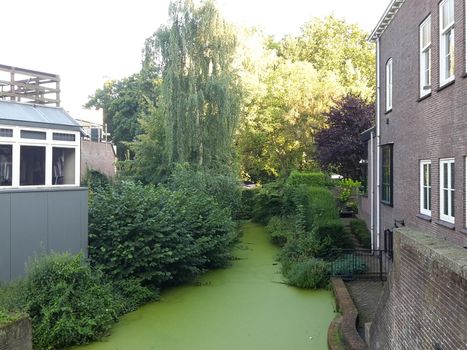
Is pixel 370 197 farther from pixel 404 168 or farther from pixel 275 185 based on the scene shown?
pixel 275 185

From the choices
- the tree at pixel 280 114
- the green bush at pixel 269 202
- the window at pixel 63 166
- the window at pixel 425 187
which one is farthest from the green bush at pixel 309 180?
the window at pixel 63 166

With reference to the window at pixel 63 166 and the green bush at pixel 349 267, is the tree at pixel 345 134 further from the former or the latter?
the window at pixel 63 166

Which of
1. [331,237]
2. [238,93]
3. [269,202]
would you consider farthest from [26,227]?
→ [269,202]

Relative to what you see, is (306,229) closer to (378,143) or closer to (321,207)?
(321,207)

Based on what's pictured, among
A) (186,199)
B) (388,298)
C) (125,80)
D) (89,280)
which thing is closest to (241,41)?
(186,199)

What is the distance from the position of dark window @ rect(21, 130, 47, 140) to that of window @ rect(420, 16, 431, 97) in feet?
28.5

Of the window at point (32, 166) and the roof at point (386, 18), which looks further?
the roof at point (386, 18)

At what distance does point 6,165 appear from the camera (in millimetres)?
11047

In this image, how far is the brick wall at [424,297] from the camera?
176 inches

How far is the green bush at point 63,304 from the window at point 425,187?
24.2 ft

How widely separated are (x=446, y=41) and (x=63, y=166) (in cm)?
900

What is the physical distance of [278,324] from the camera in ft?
37.9

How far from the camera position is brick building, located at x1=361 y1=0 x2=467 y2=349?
506 cm

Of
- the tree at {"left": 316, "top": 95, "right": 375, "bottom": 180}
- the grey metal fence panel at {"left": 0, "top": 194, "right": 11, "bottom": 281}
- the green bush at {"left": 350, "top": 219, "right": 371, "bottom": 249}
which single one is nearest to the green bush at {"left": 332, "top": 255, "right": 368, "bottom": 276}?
the green bush at {"left": 350, "top": 219, "right": 371, "bottom": 249}
